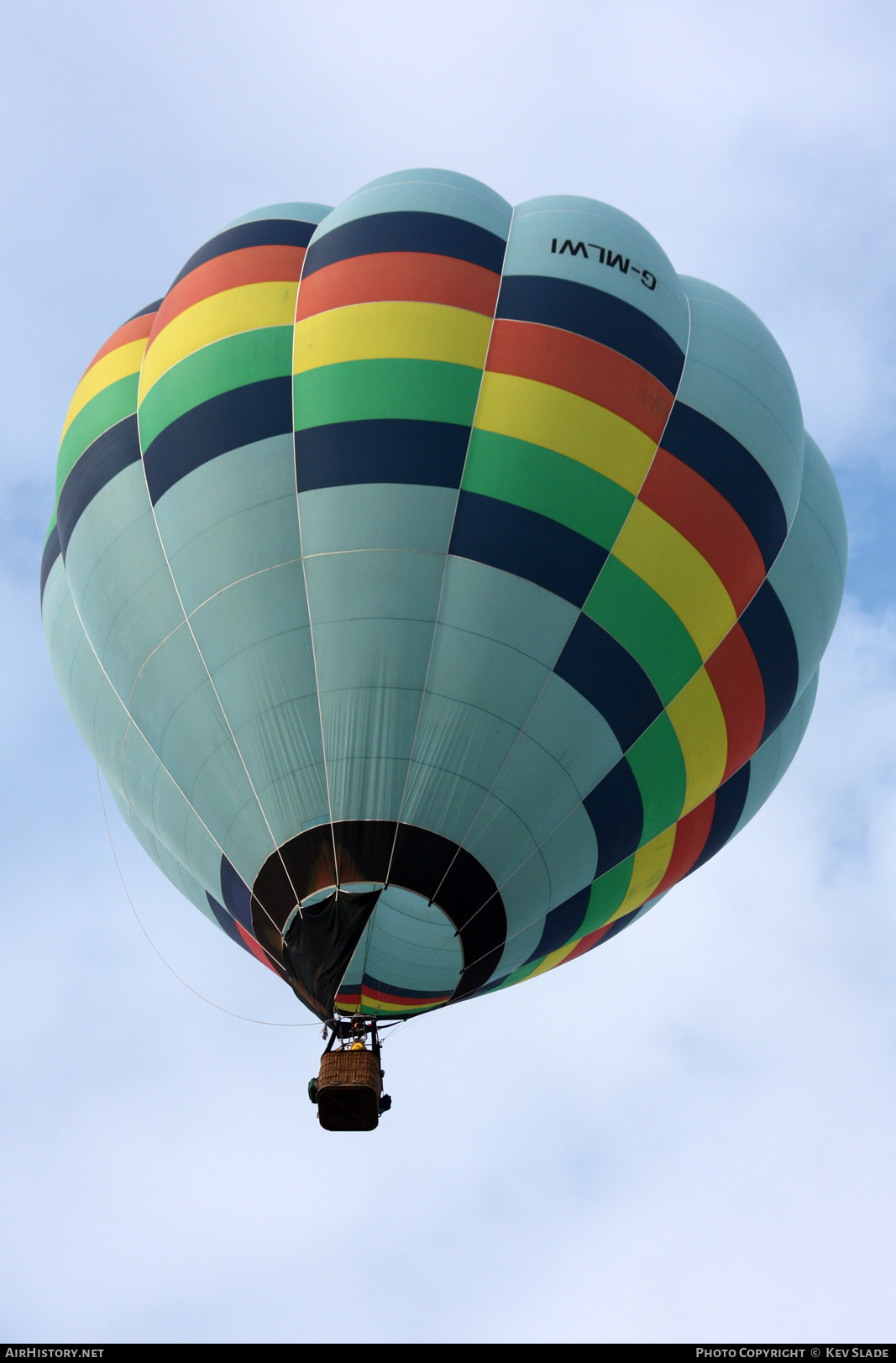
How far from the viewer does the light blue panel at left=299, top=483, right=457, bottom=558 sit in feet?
27.4

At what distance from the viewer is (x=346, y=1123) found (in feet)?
26.9

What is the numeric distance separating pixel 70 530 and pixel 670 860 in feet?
17.8

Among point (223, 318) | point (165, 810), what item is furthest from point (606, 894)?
point (223, 318)

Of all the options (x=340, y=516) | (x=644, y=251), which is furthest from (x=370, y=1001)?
(x=644, y=251)

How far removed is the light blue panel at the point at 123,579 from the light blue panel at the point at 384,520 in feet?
3.99

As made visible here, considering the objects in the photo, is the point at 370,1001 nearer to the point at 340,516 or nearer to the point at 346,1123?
the point at 346,1123

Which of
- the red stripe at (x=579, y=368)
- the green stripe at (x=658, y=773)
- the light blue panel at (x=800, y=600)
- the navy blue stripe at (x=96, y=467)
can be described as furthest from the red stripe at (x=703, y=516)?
the navy blue stripe at (x=96, y=467)

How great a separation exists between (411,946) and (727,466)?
13.3 feet

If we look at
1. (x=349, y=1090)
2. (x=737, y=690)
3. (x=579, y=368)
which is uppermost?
(x=579, y=368)

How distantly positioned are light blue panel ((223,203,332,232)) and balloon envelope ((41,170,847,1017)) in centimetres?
10

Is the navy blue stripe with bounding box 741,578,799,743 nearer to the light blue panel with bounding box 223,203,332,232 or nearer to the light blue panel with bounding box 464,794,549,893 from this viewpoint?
the light blue panel with bounding box 464,794,549,893

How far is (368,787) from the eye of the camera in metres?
8.05

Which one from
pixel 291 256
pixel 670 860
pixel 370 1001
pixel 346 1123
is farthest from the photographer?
pixel 670 860

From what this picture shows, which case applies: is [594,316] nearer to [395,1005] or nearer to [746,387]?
[746,387]
